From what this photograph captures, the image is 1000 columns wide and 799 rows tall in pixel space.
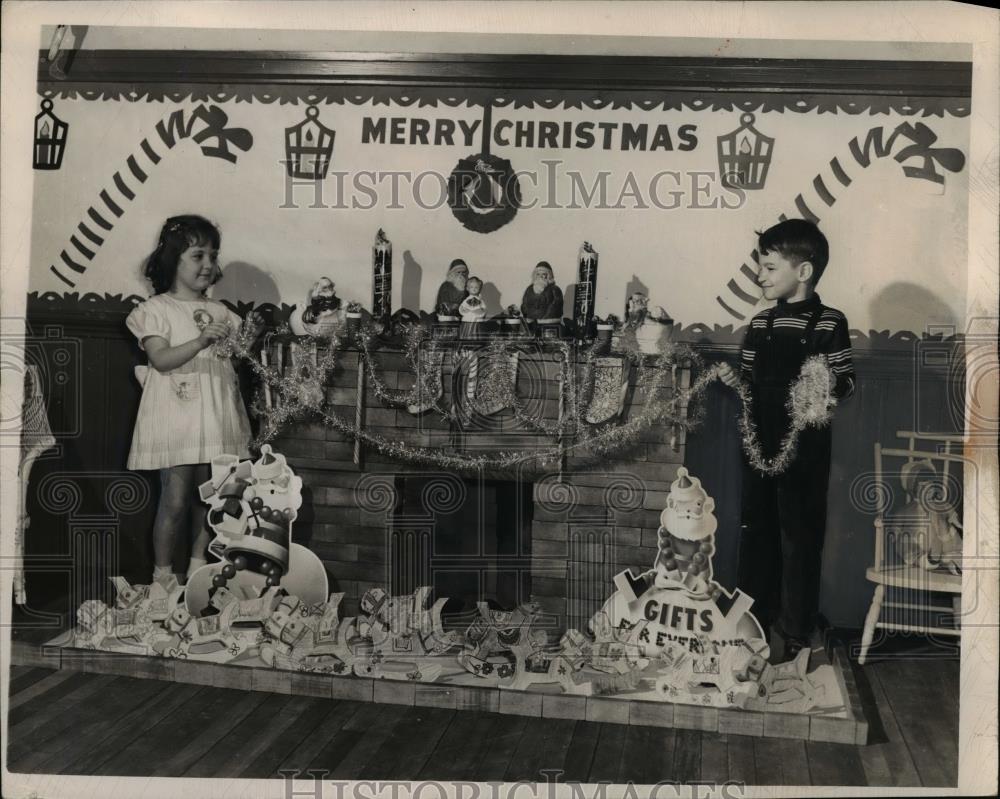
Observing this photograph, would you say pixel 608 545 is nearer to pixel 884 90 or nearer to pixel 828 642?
pixel 828 642

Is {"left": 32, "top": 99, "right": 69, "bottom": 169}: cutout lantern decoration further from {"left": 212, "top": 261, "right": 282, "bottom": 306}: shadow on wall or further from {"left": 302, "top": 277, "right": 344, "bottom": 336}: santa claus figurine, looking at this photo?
{"left": 302, "top": 277, "right": 344, "bottom": 336}: santa claus figurine

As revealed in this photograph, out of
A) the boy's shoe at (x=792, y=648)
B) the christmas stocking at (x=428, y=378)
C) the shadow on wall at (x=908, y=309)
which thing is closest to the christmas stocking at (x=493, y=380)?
the christmas stocking at (x=428, y=378)

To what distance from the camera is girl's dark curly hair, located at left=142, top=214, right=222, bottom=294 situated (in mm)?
3697

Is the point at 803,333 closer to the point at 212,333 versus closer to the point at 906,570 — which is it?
the point at 906,570

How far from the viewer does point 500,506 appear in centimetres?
369

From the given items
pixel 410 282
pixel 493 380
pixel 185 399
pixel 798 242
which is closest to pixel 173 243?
pixel 185 399

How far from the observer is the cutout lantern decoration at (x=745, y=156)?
3.58m

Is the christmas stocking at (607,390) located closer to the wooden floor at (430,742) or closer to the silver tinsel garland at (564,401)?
the silver tinsel garland at (564,401)

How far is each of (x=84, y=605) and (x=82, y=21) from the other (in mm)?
2114

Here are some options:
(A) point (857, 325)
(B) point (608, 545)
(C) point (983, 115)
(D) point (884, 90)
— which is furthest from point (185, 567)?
(C) point (983, 115)

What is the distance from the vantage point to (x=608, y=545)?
3.68m

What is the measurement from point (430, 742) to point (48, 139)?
100 inches

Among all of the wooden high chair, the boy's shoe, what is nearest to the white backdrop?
the wooden high chair

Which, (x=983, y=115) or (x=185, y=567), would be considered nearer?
(x=983, y=115)
